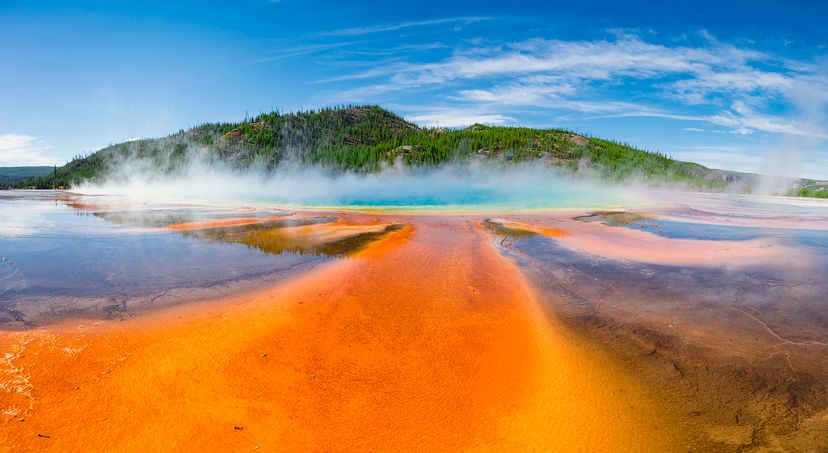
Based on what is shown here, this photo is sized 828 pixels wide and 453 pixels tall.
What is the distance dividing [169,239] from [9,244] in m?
4.26

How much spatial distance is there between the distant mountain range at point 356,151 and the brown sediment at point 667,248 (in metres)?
67.1

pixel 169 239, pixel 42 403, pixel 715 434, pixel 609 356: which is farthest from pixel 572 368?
pixel 169 239

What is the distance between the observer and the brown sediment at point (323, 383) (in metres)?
3.35

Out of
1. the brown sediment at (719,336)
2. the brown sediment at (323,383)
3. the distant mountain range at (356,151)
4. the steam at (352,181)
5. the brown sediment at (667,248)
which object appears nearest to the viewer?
the brown sediment at (323,383)

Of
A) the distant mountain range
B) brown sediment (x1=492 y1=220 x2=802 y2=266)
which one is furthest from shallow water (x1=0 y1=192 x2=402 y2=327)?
the distant mountain range

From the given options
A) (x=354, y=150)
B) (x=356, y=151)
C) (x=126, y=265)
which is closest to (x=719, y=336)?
(x=126, y=265)

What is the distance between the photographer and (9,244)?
1150cm

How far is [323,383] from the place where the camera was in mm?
4164

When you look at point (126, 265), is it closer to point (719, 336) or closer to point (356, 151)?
point (719, 336)

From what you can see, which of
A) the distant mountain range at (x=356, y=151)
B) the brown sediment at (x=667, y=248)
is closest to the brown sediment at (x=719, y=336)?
the brown sediment at (x=667, y=248)

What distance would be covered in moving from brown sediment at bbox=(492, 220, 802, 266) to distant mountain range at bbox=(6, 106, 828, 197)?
6709 cm

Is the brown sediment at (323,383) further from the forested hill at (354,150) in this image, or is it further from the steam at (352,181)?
the forested hill at (354,150)

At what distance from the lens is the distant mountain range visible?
8619cm

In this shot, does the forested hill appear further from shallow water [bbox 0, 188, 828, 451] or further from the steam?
shallow water [bbox 0, 188, 828, 451]
